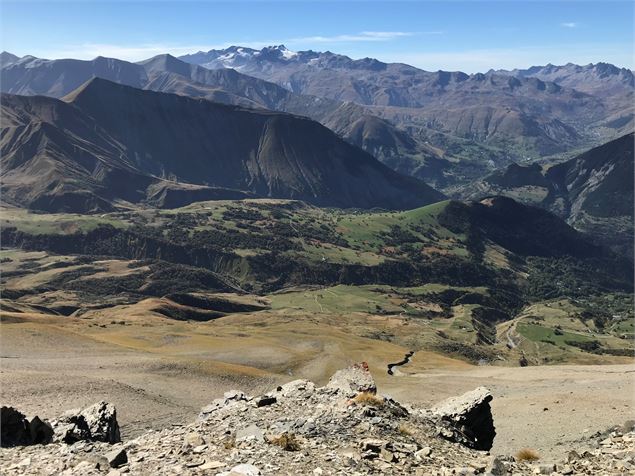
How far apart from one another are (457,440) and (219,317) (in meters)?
175

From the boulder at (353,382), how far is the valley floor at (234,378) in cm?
1146

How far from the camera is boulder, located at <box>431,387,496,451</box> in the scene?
95.4 ft

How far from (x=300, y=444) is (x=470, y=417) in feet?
43.6

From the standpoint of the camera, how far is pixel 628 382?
61.0 metres

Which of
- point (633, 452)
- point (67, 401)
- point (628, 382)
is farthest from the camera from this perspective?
point (628, 382)

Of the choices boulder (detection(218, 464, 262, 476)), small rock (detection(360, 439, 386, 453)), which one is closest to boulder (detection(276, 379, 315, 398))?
small rock (detection(360, 439, 386, 453))

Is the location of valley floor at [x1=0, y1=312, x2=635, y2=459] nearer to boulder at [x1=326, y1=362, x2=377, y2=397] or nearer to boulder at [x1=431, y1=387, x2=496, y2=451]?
boulder at [x1=431, y1=387, x2=496, y2=451]

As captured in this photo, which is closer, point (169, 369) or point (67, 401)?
point (67, 401)

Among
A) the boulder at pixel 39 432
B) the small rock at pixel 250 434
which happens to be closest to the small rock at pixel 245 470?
the small rock at pixel 250 434

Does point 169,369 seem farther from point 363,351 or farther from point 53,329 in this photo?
point 363,351

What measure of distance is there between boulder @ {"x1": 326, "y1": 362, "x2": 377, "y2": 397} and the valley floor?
11459 mm

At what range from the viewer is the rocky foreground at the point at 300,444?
19.9 metres

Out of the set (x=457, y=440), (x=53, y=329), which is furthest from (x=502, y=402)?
(x=53, y=329)

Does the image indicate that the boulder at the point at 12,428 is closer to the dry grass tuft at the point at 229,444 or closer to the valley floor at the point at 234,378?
the dry grass tuft at the point at 229,444
